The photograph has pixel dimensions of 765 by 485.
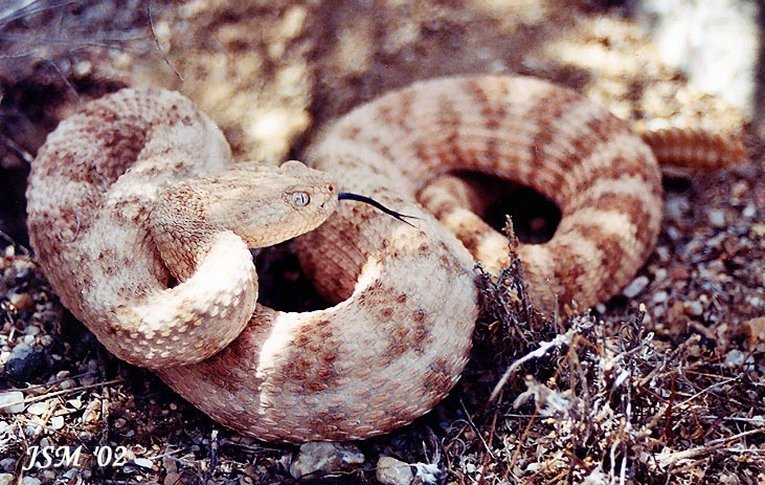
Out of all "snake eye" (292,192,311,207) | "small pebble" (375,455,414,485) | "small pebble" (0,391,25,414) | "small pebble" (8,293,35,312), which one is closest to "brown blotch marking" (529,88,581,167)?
"snake eye" (292,192,311,207)

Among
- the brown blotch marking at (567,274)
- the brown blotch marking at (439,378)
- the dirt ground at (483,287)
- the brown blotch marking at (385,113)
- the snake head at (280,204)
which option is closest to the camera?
the dirt ground at (483,287)

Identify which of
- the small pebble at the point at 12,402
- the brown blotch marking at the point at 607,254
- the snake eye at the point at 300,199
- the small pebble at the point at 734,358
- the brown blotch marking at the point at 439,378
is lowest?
the small pebble at the point at 734,358

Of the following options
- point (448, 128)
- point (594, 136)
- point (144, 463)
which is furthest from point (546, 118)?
point (144, 463)

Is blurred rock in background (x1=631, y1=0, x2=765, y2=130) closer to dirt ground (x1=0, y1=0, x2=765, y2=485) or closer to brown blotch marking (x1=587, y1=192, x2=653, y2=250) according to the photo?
dirt ground (x1=0, y1=0, x2=765, y2=485)

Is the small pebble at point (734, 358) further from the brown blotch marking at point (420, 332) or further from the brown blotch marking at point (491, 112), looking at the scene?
the brown blotch marking at point (491, 112)

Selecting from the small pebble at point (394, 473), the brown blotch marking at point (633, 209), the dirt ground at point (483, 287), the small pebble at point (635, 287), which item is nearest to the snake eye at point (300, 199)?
the dirt ground at point (483, 287)

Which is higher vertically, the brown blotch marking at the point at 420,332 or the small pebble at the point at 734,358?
the brown blotch marking at the point at 420,332

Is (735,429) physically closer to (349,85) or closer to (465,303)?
(465,303)
